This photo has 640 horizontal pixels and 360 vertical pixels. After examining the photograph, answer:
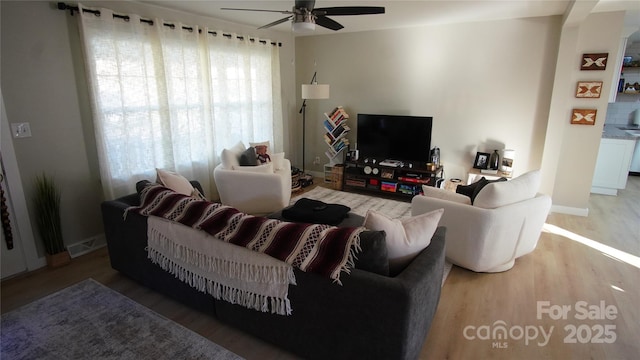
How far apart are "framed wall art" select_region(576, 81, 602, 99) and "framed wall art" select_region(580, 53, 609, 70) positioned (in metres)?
0.17

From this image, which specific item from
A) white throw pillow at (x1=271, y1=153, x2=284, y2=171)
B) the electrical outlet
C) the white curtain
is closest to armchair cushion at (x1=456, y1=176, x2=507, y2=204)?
white throw pillow at (x1=271, y1=153, x2=284, y2=171)

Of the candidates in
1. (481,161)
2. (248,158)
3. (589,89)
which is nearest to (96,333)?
(248,158)

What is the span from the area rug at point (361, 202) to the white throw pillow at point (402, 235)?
7.40 feet

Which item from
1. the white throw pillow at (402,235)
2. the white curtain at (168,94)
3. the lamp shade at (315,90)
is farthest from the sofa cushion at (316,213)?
the lamp shade at (315,90)

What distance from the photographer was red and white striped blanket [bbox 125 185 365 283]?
175 cm

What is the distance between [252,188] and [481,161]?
10.1ft

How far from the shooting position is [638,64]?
5918 mm

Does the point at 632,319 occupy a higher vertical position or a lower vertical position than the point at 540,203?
lower

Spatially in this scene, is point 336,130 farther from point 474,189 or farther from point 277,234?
point 277,234

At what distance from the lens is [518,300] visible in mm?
2631

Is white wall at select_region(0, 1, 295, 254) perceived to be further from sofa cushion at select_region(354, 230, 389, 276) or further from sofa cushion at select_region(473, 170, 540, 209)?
sofa cushion at select_region(473, 170, 540, 209)

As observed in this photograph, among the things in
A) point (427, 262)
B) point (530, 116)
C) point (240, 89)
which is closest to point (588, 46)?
point (530, 116)

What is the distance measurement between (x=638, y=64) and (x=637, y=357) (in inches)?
241

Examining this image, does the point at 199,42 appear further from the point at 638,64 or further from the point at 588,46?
the point at 638,64
